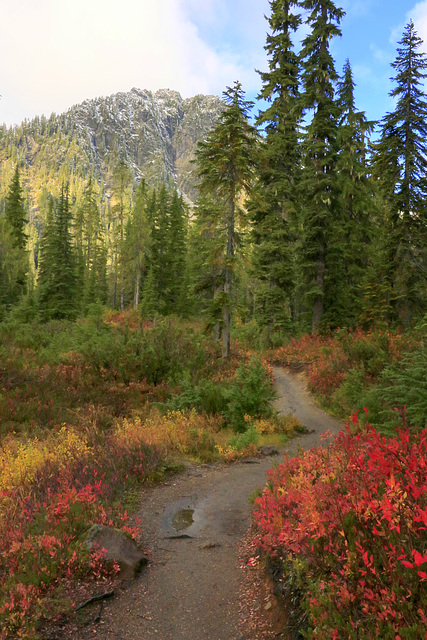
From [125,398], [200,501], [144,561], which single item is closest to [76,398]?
[125,398]

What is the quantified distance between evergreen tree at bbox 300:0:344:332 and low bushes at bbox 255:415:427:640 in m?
18.1

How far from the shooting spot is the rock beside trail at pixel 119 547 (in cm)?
434

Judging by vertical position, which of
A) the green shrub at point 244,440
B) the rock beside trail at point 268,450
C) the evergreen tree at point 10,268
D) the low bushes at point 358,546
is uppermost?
the evergreen tree at point 10,268

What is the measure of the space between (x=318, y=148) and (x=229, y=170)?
278 inches

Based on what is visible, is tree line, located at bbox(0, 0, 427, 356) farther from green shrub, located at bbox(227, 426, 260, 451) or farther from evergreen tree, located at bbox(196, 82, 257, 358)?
green shrub, located at bbox(227, 426, 260, 451)

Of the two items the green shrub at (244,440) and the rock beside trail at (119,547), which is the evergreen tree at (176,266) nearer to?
the green shrub at (244,440)

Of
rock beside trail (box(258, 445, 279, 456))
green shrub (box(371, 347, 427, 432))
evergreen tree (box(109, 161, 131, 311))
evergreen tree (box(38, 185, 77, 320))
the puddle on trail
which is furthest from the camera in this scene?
evergreen tree (box(109, 161, 131, 311))

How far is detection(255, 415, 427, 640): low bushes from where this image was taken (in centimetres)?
255

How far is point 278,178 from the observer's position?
76.3 ft

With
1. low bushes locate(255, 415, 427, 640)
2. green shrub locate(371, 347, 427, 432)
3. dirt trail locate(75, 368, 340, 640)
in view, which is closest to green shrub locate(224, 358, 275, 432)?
dirt trail locate(75, 368, 340, 640)

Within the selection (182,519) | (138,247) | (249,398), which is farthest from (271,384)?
(138,247)

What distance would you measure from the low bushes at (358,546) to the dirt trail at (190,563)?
77 cm

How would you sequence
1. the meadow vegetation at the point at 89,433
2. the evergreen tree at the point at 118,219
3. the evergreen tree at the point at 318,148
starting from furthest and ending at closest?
1. the evergreen tree at the point at 118,219
2. the evergreen tree at the point at 318,148
3. the meadow vegetation at the point at 89,433

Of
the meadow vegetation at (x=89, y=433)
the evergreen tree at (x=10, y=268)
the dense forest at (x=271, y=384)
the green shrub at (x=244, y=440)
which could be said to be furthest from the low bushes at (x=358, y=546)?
the evergreen tree at (x=10, y=268)
